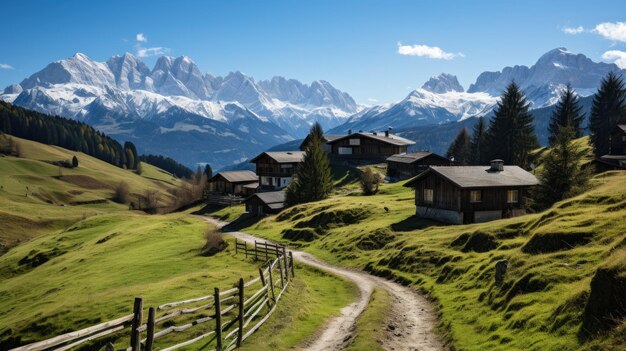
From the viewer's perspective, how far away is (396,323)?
→ 89.0 feet

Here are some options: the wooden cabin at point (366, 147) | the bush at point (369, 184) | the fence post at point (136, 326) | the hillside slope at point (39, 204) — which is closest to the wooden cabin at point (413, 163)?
the wooden cabin at point (366, 147)

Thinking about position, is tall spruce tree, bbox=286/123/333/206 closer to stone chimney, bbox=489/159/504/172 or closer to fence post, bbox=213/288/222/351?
stone chimney, bbox=489/159/504/172

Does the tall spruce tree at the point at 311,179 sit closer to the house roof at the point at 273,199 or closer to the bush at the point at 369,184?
the house roof at the point at 273,199

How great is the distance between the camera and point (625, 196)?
118 feet

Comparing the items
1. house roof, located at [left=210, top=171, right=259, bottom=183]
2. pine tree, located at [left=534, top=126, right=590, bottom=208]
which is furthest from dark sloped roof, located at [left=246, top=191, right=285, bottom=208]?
pine tree, located at [left=534, top=126, right=590, bottom=208]

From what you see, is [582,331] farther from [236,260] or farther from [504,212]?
[504,212]

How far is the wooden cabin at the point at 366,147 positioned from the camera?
130 metres

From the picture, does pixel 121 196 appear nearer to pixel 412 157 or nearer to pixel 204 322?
pixel 412 157

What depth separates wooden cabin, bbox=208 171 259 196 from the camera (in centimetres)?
12850

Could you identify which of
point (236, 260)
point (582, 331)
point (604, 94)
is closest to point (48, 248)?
point (236, 260)

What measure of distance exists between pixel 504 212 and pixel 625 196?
74.1ft

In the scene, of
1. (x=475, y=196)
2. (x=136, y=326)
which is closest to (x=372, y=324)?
(x=136, y=326)

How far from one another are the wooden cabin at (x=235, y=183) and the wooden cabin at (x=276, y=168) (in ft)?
17.4

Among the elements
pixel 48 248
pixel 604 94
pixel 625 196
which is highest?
pixel 604 94
